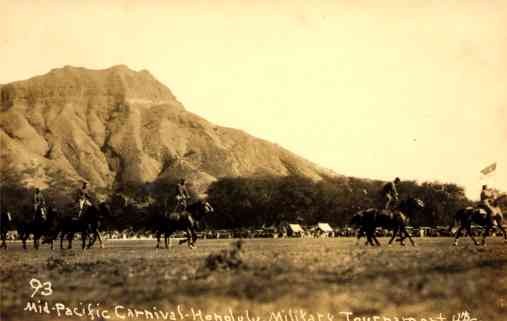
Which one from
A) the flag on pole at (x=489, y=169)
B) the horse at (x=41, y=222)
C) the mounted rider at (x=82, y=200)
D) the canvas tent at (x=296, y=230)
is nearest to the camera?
the flag on pole at (x=489, y=169)

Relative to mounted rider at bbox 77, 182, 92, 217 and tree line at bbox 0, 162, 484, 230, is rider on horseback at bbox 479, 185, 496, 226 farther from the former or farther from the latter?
tree line at bbox 0, 162, 484, 230

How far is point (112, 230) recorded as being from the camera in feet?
326

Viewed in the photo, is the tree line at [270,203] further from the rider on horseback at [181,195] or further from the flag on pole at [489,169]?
the flag on pole at [489,169]

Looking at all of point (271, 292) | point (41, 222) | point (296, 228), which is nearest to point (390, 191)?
point (271, 292)

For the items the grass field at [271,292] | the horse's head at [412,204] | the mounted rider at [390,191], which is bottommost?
the grass field at [271,292]

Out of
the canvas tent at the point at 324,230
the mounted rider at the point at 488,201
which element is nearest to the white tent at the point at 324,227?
the canvas tent at the point at 324,230

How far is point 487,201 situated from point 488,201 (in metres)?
0.09

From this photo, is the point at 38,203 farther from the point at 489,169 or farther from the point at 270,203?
the point at 270,203

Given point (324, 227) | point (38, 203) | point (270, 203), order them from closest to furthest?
point (38, 203) → point (324, 227) → point (270, 203)

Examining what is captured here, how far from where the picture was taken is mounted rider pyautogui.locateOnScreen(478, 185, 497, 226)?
3253 centimetres

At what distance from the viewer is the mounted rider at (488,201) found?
32.5 metres

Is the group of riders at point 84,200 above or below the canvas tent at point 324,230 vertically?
above

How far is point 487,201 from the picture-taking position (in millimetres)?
33688

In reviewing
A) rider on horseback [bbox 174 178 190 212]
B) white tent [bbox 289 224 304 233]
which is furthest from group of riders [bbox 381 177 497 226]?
white tent [bbox 289 224 304 233]
